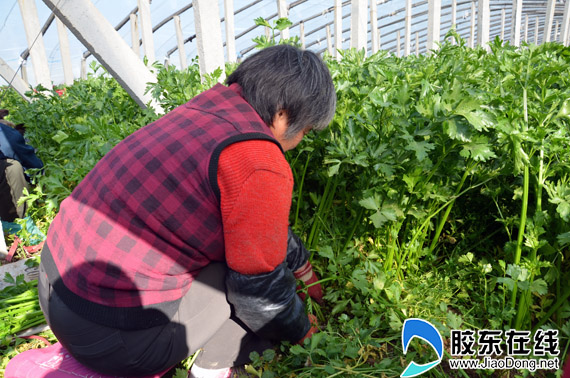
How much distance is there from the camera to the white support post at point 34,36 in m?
8.05

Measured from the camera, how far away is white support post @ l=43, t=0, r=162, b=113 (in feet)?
7.47

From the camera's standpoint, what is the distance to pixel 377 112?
1701mm

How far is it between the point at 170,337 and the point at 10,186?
312 cm

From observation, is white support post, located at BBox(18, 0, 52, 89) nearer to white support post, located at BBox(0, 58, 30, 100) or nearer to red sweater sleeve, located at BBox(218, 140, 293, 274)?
white support post, located at BBox(0, 58, 30, 100)

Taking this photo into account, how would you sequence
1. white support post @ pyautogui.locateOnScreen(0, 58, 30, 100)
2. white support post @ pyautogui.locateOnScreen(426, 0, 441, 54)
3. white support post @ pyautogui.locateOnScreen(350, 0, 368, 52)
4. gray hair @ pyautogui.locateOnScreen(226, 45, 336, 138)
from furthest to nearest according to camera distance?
1. white support post @ pyautogui.locateOnScreen(426, 0, 441, 54)
2. white support post @ pyautogui.locateOnScreen(0, 58, 30, 100)
3. white support post @ pyautogui.locateOnScreen(350, 0, 368, 52)
4. gray hair @ pyautogui.locateOnScreen(226, 45, 336, 138)

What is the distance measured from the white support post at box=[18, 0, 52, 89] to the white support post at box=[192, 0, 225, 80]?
629 centimetres

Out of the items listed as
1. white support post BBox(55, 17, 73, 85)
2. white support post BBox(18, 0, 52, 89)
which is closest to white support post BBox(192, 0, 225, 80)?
white support post BBox(18, 0, 52, 89)

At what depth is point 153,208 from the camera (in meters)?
1.23

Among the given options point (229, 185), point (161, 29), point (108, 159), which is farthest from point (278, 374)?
point (161, 29)

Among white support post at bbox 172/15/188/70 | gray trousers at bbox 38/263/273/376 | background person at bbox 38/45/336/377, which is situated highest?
background person at bbox 38/45/336/377

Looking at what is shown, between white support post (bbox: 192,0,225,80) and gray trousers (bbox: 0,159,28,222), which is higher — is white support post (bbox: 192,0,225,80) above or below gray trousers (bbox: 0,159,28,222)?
above

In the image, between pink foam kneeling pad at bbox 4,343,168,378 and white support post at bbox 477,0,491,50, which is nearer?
pink foam kneeling pad at bbox 4,343,168,378

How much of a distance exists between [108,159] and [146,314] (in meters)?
0.54

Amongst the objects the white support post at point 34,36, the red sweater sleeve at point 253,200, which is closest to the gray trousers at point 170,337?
the red sweater sleeve at point 253,200
